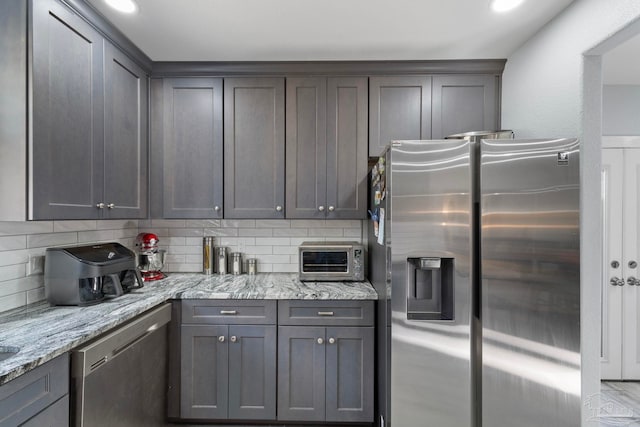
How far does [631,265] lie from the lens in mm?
2705

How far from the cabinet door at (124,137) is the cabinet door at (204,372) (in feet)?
2.96

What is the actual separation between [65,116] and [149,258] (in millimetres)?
1180

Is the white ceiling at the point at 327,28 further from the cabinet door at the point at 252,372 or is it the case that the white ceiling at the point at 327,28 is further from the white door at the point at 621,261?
the cabinet door at the point at 252,372

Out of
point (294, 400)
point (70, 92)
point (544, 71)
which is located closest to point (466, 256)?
point (544, 71)

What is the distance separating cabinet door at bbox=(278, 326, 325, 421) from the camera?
2.00m

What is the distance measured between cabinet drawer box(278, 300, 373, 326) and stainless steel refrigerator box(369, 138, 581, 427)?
0.37m

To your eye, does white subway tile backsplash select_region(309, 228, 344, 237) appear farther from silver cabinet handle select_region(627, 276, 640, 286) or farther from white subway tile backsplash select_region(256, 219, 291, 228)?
silver cabinet handle select_region(627, 276, 640, 286)

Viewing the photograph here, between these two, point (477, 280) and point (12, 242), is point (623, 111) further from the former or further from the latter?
point (12, 242)

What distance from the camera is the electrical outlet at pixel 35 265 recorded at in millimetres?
1662

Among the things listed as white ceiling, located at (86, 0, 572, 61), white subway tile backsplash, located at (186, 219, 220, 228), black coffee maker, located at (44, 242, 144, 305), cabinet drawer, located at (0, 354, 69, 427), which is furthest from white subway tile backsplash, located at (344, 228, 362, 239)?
cabinet drawer, located at (0, 354, 69, 427)

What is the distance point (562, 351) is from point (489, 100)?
1654 millimetres

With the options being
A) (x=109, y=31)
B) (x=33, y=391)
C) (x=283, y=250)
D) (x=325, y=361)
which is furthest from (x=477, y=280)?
(x=109, y=31)

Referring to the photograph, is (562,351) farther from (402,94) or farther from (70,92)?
(70,92)

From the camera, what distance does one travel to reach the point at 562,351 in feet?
4.85
